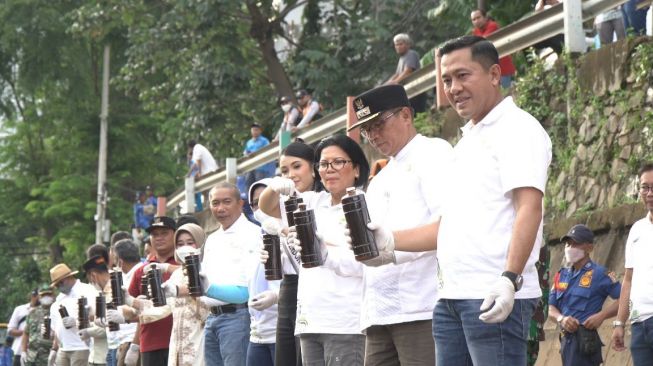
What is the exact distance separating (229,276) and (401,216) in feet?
11.8

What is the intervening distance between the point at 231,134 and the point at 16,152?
600 inches

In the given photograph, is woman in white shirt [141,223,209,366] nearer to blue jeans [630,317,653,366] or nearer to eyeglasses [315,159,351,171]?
eyeglasses [315,159,351,171]

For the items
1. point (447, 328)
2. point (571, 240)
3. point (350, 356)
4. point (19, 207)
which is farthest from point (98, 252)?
point (19, 207)

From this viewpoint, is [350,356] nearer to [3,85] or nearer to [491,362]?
[491,362]

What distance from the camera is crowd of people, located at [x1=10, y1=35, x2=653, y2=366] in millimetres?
5496

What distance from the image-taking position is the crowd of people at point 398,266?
5.50 meters

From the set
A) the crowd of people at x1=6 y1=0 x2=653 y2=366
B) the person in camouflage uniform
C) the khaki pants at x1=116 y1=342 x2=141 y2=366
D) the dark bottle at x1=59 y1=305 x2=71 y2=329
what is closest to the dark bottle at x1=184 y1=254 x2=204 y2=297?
the crowd of people at x1=6 y1=0 x2=653 y2=366

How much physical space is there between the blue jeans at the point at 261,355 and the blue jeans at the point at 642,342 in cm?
232

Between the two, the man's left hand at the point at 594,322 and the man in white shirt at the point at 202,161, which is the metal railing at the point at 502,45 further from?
the man's left hand at the point at 594,322

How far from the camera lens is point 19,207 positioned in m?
38.8

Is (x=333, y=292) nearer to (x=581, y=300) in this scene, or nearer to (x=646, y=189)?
(x=646, y=189)

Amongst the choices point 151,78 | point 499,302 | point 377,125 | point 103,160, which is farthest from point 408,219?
point 103,160

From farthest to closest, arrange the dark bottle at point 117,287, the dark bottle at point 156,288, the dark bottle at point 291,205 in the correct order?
1. the dark bottle at point 117,287
2. the dark bottle at point 156,288
3. the dark bottle at point 291,205

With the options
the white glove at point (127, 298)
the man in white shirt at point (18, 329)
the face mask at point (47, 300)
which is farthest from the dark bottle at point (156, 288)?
the man in white shirt at point (18, 329)
